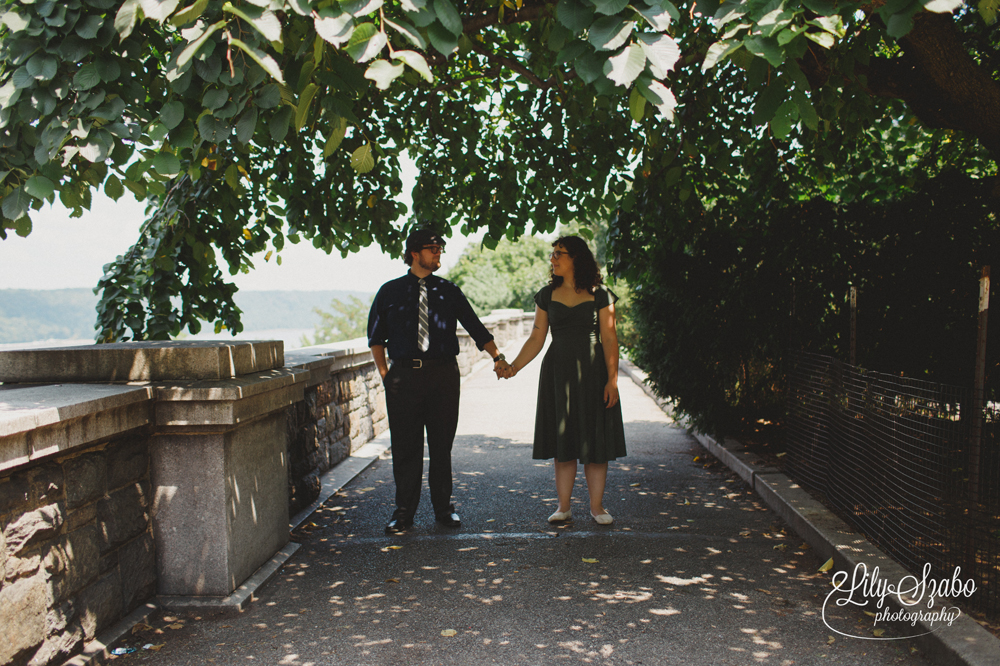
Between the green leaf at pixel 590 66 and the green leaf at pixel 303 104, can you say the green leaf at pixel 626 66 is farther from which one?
the green leaf at pixel 303 104

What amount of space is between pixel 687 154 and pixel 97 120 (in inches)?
176

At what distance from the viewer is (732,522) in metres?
4.84

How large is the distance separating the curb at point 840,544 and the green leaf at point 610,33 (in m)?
2.63

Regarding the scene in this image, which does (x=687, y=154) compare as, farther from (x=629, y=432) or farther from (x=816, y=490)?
(x=629, y=432)

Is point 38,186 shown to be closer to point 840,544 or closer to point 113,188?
point 113,188

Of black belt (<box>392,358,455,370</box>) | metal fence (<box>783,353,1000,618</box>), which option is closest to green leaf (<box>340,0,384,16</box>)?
black belt (<box>392,358,455,370</box>)

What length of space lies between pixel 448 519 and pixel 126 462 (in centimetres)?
217

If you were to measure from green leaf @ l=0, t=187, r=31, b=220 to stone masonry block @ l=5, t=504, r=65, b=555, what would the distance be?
1148mm

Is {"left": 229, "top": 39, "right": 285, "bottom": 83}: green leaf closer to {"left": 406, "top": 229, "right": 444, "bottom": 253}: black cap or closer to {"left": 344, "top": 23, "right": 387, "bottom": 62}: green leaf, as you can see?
{"left": 344, "top": 23, "right": 387, "bottom": 62}: green leaf

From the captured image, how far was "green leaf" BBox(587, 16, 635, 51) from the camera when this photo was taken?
2029 mm

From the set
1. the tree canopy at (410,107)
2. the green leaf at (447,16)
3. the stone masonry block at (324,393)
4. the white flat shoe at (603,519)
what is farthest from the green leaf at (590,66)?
the stone masonry block at (324,393)

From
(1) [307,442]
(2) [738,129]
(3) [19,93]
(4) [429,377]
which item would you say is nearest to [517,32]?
(2) [738,129]

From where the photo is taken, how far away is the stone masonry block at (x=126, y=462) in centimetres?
317

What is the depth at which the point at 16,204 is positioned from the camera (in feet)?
8.99
